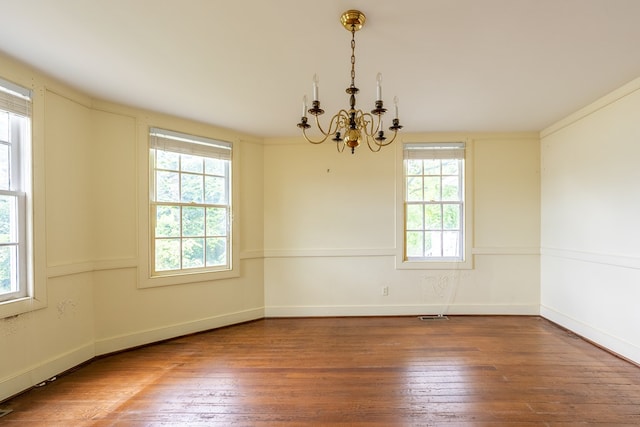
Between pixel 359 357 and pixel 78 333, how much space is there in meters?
2.51

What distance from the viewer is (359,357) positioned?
2.69 meters

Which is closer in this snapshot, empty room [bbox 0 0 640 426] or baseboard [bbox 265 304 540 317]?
empty room [bbox 0 0 640 426]

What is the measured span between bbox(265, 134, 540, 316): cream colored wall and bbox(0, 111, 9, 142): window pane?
238cm

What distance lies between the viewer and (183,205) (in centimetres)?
326

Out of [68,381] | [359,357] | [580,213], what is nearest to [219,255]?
[68,381]

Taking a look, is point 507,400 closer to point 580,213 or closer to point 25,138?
point 580,213

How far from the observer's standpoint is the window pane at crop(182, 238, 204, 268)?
329 cm

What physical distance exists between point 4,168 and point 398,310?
13.3ft

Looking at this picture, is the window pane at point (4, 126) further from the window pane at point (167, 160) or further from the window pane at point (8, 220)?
the window pane at point (167, 160)

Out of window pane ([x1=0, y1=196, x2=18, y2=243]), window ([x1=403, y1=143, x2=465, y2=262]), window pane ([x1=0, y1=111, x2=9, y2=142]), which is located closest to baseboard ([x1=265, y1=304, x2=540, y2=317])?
window ([x1=403, y1=143, x2=465, y2=262])

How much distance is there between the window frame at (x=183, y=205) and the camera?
300 cm

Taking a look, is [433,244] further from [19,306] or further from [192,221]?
[19,306]

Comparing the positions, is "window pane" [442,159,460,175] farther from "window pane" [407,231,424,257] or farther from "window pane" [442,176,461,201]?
"window pane" [407,231,424,257]

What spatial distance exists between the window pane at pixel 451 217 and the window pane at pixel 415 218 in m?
0.31
